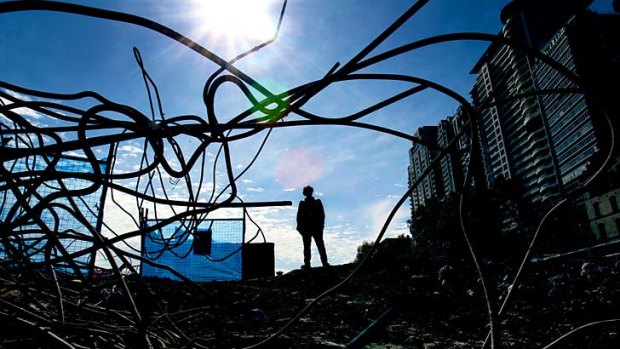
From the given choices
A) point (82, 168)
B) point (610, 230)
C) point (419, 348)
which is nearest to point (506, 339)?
point (419, 348)

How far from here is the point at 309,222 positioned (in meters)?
6.36

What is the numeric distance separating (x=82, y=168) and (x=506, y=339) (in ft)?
14.8

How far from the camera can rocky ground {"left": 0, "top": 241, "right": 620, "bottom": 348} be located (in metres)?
1.39

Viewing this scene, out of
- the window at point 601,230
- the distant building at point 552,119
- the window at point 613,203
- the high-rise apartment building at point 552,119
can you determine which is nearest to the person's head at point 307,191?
the high-rise apartment building at point 552,119

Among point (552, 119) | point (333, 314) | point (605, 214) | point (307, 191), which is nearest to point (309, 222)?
point (307, 191)

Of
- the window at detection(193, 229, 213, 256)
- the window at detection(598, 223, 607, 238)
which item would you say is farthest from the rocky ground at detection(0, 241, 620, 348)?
the window at detection(598, 223, 607, 238)

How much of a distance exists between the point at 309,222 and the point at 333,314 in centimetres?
318

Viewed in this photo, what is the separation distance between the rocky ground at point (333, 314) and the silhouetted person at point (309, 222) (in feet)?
4.52

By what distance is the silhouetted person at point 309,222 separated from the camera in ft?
20.8

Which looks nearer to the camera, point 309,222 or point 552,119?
point 309,222

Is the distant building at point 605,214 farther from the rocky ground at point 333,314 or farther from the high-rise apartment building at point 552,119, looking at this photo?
the rocky ground at point 333,314

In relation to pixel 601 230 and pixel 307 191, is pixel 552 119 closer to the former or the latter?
pixel 601 230

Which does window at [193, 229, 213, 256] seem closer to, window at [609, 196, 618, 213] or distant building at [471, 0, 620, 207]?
distant building at [471, 0, 620, 207]

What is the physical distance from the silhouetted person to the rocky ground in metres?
1.38
